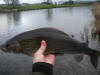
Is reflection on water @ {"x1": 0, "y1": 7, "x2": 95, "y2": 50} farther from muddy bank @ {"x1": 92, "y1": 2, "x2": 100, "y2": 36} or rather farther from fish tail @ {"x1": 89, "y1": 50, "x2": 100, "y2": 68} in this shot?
fish tail @ {"x1": 89, "y1": 50, "x2": 100, "y2": 68}

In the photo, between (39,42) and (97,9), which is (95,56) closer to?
(39,42)

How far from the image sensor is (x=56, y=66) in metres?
9.41

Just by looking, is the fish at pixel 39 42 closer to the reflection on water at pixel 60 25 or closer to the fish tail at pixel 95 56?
the fish tail at pixel 95 56

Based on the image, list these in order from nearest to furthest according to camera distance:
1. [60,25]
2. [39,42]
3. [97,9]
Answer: [39,42]
[97,9]
[60,25]

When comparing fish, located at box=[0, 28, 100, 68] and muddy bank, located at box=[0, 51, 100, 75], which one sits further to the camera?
muddy bank, located at box=[0, 51, 100, 75]

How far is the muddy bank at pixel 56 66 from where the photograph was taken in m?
Answer: 8.67

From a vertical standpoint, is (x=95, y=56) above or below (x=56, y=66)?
above

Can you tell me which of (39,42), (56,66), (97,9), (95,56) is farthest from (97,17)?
(39,42)

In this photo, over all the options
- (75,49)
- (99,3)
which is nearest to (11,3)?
(99,3)

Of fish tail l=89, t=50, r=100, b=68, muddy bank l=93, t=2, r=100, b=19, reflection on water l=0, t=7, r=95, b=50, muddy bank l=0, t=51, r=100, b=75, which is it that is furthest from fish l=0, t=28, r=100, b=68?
reflection on water l=0, t=7, r=95, b=50

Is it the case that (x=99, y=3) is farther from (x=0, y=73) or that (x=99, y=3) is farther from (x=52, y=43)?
(x=52, y=43)

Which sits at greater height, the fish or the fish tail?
the fish

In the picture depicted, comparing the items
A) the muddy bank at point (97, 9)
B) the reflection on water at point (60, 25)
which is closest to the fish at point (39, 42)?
the muddy bank at point (97, 9)

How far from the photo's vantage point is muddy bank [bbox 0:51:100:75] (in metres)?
8.67
